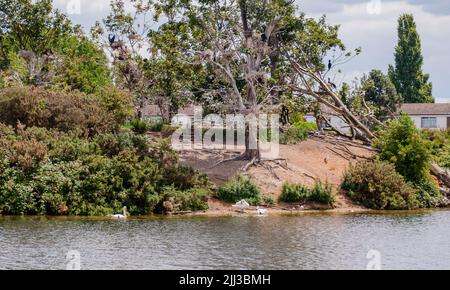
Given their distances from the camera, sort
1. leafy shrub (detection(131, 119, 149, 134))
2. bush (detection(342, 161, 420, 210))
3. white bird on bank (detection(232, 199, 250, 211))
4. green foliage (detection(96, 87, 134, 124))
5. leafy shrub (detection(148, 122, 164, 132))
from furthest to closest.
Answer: leafy shrub (detection(148, 122, 164, 132)) < leafy shrub (detection(131, 119, 149, 134)) < green foliage (detection(96, 87, 134, 124)) < bush (detection(342, 161, 420, 210)) < white bird on bank (detection(232, 199, 250, 211))

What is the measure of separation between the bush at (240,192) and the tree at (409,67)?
193 feet

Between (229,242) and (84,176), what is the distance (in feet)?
36.3

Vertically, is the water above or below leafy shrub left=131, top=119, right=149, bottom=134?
below

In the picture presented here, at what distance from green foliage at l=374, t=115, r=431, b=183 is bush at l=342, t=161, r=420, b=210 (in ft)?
5.40

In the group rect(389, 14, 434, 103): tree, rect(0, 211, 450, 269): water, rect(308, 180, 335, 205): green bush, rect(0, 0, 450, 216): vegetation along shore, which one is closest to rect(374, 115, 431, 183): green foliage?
rect(0, 0, 450, 216): vegetation along shore

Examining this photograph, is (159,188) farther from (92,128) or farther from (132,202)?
(92,128)

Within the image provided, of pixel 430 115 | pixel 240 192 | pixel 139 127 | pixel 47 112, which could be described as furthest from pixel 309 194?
pixel 430 115

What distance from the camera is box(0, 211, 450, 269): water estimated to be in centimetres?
2444

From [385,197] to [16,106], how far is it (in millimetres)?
18849

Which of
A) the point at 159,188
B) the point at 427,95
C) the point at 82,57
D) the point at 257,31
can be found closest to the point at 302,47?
the point at 257,31

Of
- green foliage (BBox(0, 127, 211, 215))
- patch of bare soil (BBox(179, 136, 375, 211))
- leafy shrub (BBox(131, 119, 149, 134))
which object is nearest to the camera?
green foliage (BBox(0, 127, 211, 215))

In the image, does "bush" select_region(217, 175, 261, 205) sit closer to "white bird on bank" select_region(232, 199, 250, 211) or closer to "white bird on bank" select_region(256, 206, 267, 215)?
"white bird on bank" select_region(232, 199, 250, 211)

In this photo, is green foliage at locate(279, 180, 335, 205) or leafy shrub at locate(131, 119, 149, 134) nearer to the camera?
green foliage at locate(279, 180, 335, 205)

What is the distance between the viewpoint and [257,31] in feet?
149
